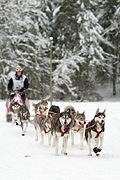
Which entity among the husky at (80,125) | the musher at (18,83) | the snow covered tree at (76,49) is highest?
the snow covered tree at (76,49)

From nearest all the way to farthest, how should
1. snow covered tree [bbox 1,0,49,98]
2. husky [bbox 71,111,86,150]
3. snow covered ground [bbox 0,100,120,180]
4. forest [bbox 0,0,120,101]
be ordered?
snow covered ground [bbox 0,100,120,180] < husky [bbox 71,111,86,150] < forest [bbox 0,0,120,101] < snow covered tree [bbox 1,0,49,98]

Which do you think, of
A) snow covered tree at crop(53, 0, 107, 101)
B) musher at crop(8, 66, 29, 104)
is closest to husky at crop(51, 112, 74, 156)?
musher at crop(8, 66, 29, 104)

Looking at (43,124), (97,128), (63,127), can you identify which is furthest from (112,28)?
(63,127)

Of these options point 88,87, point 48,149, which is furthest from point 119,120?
point 88,87

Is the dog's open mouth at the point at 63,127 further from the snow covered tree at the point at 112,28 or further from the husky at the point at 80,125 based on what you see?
the snow covered tree at the point at 112,28

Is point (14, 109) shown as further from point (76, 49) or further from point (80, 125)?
point (76, 49)

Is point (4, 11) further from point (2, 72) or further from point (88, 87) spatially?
point (88, 87)

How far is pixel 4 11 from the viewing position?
97.1 feet

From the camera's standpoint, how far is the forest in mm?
29281

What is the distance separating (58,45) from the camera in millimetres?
30734

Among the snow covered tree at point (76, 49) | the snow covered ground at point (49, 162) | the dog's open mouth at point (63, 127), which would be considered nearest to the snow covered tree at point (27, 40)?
the snow covered tree at point (76, 49)

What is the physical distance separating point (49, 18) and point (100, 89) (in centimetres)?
1023

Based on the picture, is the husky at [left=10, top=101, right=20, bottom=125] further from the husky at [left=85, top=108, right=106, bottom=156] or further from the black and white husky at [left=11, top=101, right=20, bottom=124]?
the husky at [left=85, top=108, right=106, bottom=156]

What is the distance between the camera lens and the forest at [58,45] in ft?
96.1
